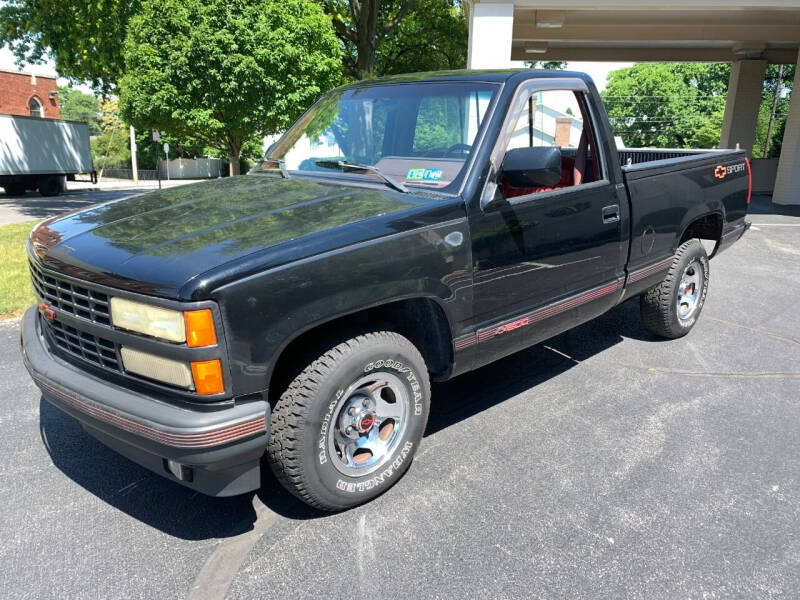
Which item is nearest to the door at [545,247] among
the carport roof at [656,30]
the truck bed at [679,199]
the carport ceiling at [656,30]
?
the truck bed at [679,199]

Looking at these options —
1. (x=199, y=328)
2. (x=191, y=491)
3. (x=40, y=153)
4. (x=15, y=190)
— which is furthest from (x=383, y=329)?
(x=15, y=190)

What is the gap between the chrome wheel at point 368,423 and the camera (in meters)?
2.85

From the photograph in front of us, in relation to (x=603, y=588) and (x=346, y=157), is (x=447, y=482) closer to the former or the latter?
(x=603, y=588)

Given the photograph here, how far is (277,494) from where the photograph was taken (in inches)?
125

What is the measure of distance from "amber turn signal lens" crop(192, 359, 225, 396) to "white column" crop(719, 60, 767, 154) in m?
22.3

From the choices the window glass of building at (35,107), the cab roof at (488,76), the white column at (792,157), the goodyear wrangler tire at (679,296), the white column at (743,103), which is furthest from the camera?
the window glass of building at (35,107)

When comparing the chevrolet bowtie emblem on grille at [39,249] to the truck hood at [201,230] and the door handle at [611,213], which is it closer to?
the truck hood at [201,230]

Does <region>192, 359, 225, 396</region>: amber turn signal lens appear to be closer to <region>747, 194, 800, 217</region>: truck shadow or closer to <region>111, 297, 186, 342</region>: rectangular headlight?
<region>111, 297, 186, 342</region>: rectangular headlight

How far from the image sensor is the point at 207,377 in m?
2.34

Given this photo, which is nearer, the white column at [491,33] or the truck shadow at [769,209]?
the white column at [491,33]

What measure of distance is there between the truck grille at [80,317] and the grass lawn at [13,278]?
3.65 metres

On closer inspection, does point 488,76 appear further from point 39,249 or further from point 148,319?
A: point 39,249

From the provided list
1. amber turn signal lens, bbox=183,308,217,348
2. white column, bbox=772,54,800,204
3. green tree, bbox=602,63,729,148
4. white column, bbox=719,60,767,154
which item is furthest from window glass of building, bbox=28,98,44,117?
green tree, bbox=602,63,729,148

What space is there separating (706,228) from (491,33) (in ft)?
24.9
